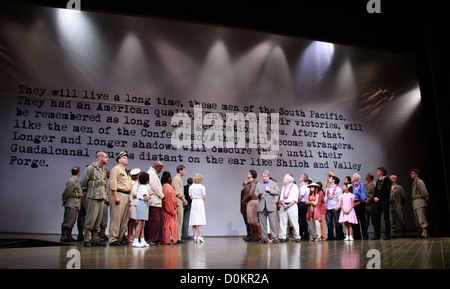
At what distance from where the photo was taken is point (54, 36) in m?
10.1

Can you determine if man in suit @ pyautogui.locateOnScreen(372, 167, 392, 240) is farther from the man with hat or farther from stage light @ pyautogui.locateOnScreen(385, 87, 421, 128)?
the man with hat

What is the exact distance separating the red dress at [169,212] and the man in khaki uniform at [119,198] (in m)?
0.81

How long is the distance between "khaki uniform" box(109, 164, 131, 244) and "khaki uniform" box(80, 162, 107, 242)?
22 centimetres

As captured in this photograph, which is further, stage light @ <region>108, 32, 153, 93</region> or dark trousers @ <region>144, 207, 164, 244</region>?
stage light @ <region>108, 32, 153, 93</region>

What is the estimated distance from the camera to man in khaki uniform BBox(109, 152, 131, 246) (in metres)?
6.73

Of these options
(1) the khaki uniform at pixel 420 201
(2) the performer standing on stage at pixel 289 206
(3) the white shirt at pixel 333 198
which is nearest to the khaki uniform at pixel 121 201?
(2) the performer standing on stage at pixel 289 206

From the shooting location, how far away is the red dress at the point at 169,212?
750 cm

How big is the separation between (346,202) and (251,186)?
8.18ft

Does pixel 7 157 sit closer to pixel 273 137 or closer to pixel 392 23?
pixel 273 137

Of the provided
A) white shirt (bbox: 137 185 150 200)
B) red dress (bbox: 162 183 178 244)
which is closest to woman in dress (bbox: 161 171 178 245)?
red dress (bbox: 162 183 178 244)

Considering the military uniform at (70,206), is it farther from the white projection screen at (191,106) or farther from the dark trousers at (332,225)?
the dark trousers at (332,225)

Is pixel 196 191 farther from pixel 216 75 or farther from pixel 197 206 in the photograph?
pixel 216 75
